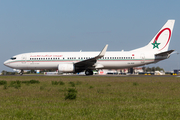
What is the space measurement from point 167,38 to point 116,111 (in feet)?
100.0

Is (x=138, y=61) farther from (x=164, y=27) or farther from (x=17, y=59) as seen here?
(x=17, y=59)

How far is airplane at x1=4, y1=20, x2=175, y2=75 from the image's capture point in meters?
33.3

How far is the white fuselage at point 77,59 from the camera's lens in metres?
33.6

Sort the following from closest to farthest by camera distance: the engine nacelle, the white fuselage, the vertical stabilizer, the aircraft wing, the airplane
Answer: the aircraft wing, the engine nacelle, the airplane, the white fuselage, the vertical stabilizer

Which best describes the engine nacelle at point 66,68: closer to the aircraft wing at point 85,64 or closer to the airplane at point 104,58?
the airplane at point 104,58

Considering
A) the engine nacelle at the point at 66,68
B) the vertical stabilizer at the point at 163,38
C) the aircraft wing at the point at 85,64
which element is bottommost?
the engine nacelle at the point at 66,68

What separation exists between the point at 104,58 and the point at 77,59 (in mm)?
4187

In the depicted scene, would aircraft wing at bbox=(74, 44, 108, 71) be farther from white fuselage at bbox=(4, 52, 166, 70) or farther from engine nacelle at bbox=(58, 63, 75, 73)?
white fuselage at bbox=(4, 52, 166, 70)

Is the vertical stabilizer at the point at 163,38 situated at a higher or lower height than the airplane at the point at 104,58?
higher

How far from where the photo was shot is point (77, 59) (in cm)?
3391

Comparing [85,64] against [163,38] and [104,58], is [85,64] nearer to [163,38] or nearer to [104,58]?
[104,58]

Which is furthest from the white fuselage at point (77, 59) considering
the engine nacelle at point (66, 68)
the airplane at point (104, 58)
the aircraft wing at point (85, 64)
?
the engine nacelle at point (66, 68)

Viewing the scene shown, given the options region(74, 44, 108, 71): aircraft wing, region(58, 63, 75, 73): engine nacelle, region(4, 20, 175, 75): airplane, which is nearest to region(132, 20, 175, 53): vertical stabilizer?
region(4, 20, 175, 75): airplane

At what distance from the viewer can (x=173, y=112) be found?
22.6ft
